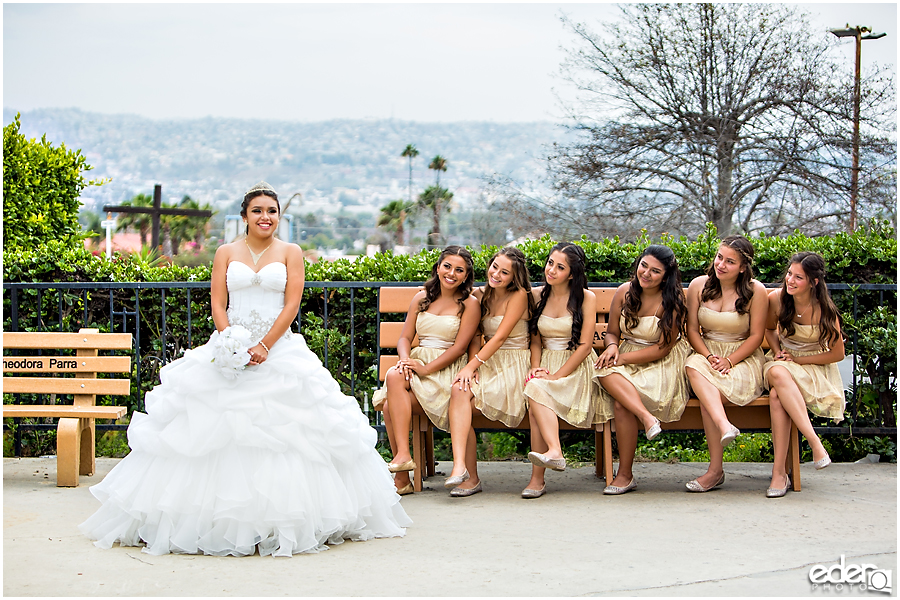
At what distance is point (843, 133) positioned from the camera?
54.8ft

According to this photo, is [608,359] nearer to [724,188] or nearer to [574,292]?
[574,292]

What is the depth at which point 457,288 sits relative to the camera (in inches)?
209

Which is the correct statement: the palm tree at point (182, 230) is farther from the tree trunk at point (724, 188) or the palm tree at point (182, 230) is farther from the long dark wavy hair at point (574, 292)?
the long dark wavy hair at point (574, 292)

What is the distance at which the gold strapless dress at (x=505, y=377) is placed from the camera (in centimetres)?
506

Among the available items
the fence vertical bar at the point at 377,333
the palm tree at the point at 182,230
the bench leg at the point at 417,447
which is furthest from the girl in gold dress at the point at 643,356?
the palm tree at the point at 182,230

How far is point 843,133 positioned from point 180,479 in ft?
52.6

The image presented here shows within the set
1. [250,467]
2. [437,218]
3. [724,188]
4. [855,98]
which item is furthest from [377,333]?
[437,218]

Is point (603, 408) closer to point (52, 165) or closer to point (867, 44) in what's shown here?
point (52, 165)

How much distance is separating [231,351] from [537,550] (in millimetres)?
1663

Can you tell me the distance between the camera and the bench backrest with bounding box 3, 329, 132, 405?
5.55m

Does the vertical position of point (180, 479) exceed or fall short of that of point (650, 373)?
it falls short

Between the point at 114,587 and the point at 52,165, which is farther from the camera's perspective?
the point at 52,165

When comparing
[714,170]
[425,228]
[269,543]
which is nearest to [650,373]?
[269,543]

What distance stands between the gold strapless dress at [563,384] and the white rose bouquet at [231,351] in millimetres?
1725
